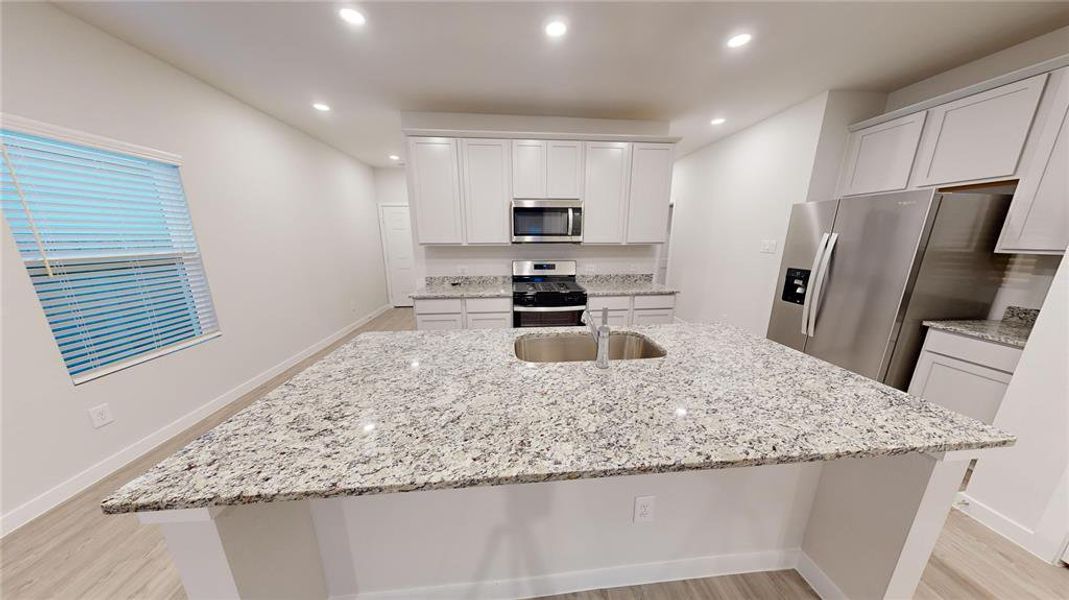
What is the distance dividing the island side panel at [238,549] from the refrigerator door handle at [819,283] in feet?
10.9

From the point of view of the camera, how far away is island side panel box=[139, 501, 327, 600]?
0.69 meters

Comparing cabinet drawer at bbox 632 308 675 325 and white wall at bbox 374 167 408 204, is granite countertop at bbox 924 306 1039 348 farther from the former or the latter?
white wall at bbox 374 167 408 204

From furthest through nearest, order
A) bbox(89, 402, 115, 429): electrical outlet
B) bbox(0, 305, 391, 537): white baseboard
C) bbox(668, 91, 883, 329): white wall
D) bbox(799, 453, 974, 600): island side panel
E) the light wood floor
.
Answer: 1. bbox(668, 91, 883, 329): white wall
2. bbox(89, 402, 115, 429): electrical outlet
3. bbox(0, 305, 391, 537): white baseboard
4. the light wood floor
5. bbox(799, 453, 974, 600): island side panel

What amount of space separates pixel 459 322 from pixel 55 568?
2.36 metres

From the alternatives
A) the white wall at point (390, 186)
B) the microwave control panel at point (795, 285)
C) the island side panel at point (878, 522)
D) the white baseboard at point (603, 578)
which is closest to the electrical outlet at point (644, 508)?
the white baseboard at point (603, 578)

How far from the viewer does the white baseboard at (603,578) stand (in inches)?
46.9

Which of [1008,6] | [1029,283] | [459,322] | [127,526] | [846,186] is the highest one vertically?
[1008,6]

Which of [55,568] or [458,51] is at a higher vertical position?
[458,51]

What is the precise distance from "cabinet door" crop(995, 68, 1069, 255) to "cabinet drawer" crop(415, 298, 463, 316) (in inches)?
146

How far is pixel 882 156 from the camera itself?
2.42 m

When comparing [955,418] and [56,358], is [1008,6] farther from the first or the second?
[56,358]

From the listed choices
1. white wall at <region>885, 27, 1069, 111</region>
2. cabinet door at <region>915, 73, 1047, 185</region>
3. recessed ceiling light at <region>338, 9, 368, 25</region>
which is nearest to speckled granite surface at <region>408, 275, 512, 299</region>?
recessed ceiling light at <region>338, 9, 368, 25</region>

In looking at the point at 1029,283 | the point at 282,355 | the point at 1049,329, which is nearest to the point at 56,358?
the point at 282,355

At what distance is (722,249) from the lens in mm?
3855
